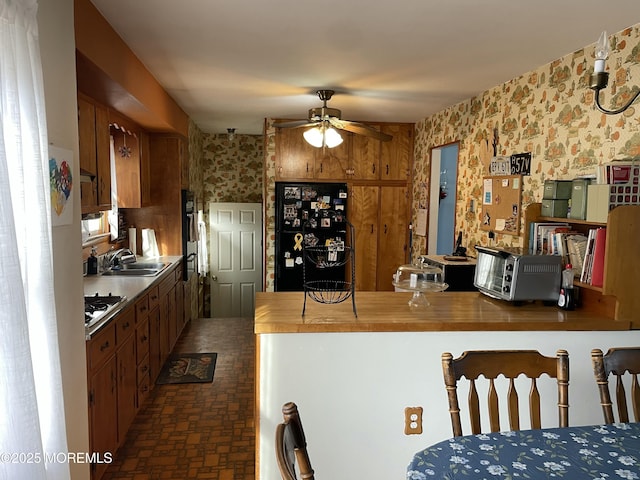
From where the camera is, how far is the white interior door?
697 centimetres

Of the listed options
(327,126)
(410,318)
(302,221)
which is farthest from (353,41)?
(302,221)

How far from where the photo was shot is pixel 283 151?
216 inches

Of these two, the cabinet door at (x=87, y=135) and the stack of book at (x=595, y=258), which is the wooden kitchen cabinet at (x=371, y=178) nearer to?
the cabinet door at (x=87, y=135)

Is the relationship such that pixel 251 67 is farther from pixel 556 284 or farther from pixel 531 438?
pixel 531 438

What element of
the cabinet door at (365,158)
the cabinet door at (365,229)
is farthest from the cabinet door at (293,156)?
the cabinet door at (365,229)

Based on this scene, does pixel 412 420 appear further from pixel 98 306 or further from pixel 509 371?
pixel 98 306

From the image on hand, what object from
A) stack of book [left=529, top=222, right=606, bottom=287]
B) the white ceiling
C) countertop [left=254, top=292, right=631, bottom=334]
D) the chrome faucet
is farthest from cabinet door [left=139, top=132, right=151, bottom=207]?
stack of book [left=529, top=222, right=606, bottom=287]

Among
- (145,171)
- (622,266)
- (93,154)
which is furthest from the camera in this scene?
(145,171)

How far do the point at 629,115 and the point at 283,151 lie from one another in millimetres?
3681

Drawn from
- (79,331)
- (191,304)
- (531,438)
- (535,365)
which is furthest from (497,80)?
(191,304)

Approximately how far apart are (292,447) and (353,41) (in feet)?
7.63

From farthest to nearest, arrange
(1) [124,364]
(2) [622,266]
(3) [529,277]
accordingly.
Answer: (1) [124,364]
(3) [529,277]
(2) [622,266]

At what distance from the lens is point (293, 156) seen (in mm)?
5516

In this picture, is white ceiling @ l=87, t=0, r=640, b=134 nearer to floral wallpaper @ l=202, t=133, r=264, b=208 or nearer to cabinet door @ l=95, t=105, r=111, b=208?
cabinet door @ l=95, t=105, r=111, b=208
